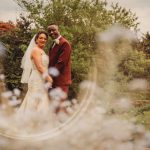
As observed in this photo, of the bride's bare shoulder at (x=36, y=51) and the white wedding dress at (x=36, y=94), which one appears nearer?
the bride's bare shoulder at (x=36, y=51)

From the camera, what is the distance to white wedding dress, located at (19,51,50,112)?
19.9 ft

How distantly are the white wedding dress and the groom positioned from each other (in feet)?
0.40

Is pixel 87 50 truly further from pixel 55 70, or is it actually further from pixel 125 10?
pixel 125 10

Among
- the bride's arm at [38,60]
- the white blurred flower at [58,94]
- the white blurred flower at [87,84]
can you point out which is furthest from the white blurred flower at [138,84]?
the bride's arm at [38,60]

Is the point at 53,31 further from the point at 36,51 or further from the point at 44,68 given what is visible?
the point at 44,68

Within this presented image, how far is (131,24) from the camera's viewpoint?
12.0m

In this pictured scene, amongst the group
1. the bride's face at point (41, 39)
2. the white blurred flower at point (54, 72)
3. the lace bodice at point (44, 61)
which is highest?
the bride's face at point (41, 39)

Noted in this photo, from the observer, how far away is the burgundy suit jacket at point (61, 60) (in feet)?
19.7

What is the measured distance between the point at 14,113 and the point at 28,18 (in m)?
4.83

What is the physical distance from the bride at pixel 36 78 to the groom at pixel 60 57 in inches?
4.5

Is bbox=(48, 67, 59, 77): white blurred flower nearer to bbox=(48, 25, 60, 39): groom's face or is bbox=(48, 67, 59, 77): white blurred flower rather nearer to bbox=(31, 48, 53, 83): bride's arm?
bbox=(31, 48, 53, 83): bride's arm

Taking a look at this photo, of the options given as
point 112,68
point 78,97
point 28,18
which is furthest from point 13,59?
point 78,97

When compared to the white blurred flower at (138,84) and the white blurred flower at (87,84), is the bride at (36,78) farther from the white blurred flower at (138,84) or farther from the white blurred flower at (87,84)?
the white blurred flower at (138,84)

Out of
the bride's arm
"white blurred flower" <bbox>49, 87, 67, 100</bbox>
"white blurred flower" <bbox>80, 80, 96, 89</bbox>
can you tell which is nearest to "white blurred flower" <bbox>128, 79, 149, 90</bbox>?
"white blurred flower" <bbox>80, 80, 96, 89</bbox>
